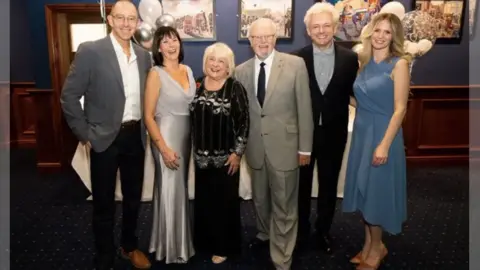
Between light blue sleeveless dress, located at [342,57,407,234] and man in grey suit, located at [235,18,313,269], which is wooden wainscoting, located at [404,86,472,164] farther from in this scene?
man in grey suit, located at [235,18,313,269]

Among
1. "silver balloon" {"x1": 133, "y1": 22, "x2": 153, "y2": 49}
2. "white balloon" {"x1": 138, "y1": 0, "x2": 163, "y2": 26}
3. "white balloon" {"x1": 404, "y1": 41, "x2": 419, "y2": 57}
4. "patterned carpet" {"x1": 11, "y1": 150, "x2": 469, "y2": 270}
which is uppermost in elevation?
"white balloon" {"x1": 138, "y1": 0, "x2": 163, "y2": 26}

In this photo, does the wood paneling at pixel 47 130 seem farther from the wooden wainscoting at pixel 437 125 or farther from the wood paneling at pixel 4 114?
the wooden wainscoting at pixel 437 125

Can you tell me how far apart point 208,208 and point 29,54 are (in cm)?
512

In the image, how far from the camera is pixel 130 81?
101 inches

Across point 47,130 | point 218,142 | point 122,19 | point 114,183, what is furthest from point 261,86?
point 47,130

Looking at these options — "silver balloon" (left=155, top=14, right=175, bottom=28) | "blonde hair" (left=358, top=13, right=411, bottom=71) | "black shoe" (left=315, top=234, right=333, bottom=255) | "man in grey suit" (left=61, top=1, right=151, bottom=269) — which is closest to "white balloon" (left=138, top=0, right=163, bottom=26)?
"silver balloon" (left=155, top=14, right=175, bottom=28)

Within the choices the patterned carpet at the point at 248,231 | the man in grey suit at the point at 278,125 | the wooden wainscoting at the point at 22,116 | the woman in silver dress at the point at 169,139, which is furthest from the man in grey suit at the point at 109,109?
the wooden wainscoting at the point at 22,116

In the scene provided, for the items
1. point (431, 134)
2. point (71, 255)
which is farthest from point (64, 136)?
point (431, 134)

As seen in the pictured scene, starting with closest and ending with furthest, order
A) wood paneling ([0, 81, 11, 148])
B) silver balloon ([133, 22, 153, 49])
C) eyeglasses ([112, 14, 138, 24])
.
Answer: wood paneling ([0, 81, 11, 148]) < eyeglasses ([112, 14, 138, 24]) < silver balloon ([133, 22, 153, 49])

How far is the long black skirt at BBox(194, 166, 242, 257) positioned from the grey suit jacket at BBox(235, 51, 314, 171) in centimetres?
29

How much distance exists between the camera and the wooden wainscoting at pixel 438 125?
543cm

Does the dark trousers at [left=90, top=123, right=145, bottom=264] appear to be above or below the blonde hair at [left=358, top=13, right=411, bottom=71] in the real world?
below

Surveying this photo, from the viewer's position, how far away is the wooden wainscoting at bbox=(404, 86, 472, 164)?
17.8 feet

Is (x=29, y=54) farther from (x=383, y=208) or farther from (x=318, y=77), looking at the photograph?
(x=383, y=208)
